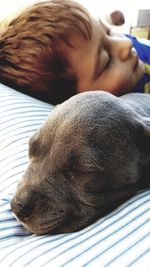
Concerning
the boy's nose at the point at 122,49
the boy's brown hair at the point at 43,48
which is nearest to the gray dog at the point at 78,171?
the boy's brown hair at the point at 43,48

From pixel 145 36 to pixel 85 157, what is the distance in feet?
8.98

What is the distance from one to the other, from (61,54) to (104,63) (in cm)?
18

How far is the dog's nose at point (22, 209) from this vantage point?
775 millimetres

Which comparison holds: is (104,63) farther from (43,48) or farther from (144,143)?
(144,143)

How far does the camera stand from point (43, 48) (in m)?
1.40

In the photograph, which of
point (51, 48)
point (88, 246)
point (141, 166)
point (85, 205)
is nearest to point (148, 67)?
point (51, 48)

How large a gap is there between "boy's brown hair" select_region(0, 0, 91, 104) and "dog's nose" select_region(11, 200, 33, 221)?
0.74m

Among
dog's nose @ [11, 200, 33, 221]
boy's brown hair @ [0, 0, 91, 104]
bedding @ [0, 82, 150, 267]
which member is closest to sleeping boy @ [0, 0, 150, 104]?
boy's brown hair @ [0, 0, 91, 104]

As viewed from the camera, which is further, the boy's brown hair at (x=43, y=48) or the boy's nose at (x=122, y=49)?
the boy's nose at (x=122, y=49)

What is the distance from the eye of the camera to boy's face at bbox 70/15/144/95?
145 cm

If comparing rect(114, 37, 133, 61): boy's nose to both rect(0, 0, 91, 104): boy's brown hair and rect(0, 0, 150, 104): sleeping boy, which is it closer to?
rect(0, 0, 150, 104): sleeping boy

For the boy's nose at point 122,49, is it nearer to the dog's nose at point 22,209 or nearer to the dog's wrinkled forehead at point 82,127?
the dog's wrinkled forehead at point 82,127

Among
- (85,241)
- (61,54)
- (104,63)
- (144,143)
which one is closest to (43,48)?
(61,54)

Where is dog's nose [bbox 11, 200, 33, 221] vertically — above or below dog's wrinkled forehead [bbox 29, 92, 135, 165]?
below
